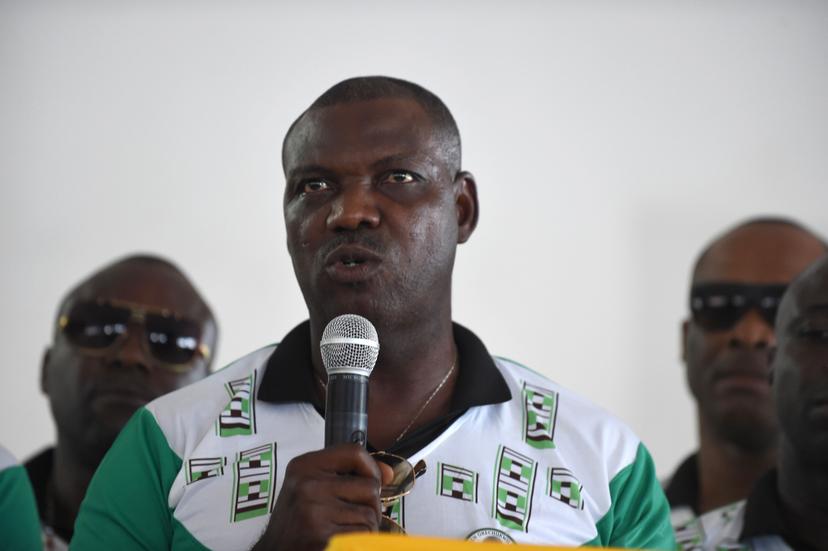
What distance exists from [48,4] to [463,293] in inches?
99.0

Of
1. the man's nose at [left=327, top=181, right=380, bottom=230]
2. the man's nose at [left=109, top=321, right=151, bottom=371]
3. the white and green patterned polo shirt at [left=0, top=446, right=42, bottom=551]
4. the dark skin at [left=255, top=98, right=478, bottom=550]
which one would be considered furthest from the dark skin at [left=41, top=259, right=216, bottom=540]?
the man's nose at [left=327, top=181, right=380, bottom=230]

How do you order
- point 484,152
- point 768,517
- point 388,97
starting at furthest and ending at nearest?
point 484,152, point 768,517, point 388,97

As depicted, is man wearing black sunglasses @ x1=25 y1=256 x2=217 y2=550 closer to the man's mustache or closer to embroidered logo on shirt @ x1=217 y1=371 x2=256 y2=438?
embroidered logo on shirt @ x1=217 y1=371 x2=256 y2=438

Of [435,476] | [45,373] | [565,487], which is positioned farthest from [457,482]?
[45,373]

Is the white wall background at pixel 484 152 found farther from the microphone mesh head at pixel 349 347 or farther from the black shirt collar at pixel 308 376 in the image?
the microphone mesh head at pixel 349 347

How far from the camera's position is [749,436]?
434cm

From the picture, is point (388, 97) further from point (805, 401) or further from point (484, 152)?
point (484, 152)

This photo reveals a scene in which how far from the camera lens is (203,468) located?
8.16 feet

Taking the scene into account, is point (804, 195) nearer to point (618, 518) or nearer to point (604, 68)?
point (604, 68)

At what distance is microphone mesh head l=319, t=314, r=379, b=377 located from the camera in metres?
2.09

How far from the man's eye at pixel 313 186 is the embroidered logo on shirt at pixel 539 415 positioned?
634 millimetres

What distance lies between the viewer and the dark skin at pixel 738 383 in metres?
4.25

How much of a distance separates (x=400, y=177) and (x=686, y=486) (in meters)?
2.23

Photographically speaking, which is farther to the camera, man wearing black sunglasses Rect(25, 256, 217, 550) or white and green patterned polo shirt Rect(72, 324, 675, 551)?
man wearing black sunglasses Rect(25, 256, 217, 550)
